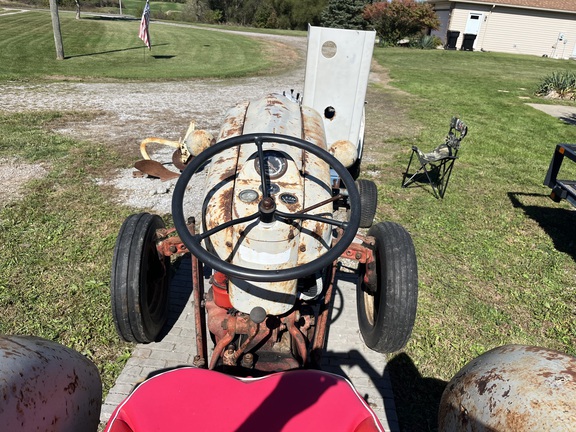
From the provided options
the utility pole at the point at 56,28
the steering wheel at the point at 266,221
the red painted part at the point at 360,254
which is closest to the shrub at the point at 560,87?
the red painted part at the point at 360,254

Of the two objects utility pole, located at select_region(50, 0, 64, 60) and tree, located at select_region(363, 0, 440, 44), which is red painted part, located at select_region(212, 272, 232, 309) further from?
tree, located at select_region(363, 0, 440, 44)

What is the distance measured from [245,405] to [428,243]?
3.55 meters

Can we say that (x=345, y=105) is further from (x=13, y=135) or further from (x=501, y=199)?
(x=13, y=135)

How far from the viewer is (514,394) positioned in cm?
170

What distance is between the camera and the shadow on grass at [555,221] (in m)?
4.86

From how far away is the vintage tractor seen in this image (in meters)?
1.93

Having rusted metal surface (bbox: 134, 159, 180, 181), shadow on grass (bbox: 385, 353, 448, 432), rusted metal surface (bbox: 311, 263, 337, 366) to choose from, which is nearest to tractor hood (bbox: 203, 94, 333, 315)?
rusted metal surface (bbox: 311, 263, 337, 366)

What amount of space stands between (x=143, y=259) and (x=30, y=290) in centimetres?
153

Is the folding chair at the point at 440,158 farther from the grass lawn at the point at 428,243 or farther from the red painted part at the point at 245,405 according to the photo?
the red painted part at the point at 245,405

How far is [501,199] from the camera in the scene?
5988 millimetres

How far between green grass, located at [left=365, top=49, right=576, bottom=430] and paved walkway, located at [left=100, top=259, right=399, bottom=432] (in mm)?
135

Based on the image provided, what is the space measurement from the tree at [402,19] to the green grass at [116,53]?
976 cm

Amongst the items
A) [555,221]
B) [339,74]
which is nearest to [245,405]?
[339,74]

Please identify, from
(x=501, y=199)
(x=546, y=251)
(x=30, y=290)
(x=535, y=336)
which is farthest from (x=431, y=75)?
(x=30, y=290)
